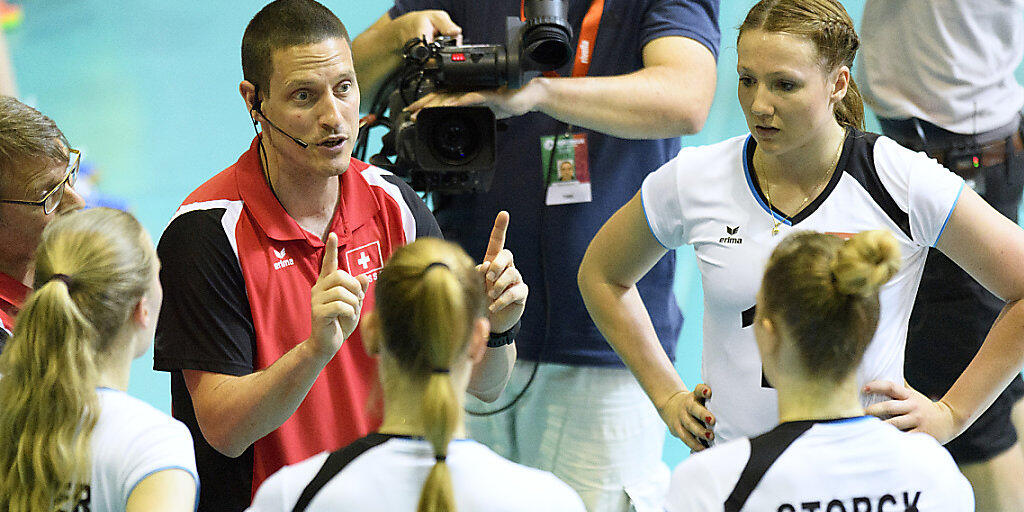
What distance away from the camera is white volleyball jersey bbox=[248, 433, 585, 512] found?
116 cm

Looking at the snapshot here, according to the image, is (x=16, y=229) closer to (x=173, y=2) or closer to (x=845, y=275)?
(x=845, y=275)

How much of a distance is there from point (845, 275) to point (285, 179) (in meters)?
0.96

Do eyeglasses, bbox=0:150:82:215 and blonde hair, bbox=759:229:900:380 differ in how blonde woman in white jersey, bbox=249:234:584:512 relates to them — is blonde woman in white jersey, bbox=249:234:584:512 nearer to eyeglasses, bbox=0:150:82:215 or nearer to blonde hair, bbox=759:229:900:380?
blonde hair, bbox=759:229:900:380

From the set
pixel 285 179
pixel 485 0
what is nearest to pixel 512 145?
pixel 485 0

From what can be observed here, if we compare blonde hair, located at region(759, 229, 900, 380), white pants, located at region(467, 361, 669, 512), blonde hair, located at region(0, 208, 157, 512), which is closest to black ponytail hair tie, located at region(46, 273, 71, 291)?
blonde hair, located at region(0, 208, 157, 512)

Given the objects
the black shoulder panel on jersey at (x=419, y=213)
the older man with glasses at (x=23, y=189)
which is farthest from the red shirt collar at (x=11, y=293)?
the black shoulder panel on jersey at (x=419, y=213)

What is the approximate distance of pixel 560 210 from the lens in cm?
238

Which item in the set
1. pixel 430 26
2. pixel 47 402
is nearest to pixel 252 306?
pixel 47 402

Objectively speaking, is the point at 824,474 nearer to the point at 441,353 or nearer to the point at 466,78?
the point at 441,353

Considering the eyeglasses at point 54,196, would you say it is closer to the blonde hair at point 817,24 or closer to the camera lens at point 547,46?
the camera lens at point 547,46

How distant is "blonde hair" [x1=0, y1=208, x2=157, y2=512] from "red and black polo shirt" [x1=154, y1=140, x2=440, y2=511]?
0.78 feet

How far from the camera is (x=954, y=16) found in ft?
7.23

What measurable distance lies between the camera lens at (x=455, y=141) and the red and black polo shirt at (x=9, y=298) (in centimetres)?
79

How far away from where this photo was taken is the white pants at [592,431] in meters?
2.38
